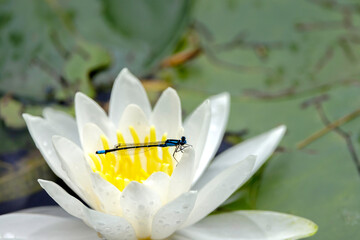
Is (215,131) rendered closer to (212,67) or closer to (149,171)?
(149,171)

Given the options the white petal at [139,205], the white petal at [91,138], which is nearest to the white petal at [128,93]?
the white petal at [91,138]

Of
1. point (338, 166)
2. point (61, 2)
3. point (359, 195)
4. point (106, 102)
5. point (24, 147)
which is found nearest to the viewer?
point (359, 195)

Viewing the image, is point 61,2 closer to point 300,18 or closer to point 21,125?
point 21,125

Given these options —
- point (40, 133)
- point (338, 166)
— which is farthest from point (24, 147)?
point (338, 166)

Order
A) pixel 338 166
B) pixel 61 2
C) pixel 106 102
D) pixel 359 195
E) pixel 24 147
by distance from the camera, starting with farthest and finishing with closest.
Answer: pixel 61 2 → pixel 106 102 → pixel 24 147 → pixel 338 166 → pixel 359 195

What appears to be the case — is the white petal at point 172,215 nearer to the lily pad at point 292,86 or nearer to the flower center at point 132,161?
the flower center at point 132,161

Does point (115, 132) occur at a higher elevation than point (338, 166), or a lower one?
higher

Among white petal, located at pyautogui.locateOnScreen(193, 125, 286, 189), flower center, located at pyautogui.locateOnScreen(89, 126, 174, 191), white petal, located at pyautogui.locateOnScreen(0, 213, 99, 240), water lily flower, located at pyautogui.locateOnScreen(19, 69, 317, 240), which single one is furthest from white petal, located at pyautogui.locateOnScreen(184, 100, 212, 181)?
white petal, located at pyautogui.locateOnScreen(0, 213, 99, 240)

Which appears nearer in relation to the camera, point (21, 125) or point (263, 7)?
point (21, 125)
